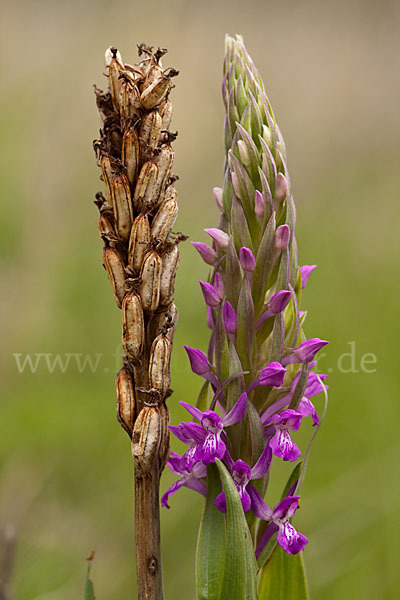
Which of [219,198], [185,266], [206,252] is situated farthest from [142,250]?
[185,266]

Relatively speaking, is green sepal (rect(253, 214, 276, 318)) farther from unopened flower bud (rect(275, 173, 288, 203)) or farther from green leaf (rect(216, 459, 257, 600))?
green leaf (rect(216, 459, 257, 600))

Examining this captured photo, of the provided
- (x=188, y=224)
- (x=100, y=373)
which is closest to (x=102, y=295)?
(x=100, y=373)

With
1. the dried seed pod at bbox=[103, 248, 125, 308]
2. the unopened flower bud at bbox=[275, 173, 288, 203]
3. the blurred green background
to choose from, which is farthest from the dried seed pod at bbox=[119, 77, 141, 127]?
the blurred green background

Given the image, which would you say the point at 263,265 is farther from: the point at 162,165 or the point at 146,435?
the point at 146,435

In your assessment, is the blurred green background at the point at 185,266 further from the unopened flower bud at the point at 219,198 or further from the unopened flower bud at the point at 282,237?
the unopened flower bud at the point at 282,237
